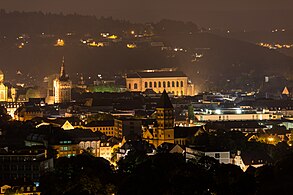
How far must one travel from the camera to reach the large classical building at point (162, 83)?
86375 mm

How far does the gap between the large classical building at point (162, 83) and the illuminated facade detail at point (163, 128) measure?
37.9m

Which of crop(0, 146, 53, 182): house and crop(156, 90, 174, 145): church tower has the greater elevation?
crop(156, 90, 174, 145): church tower

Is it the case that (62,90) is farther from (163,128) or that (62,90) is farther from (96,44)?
(96,44)

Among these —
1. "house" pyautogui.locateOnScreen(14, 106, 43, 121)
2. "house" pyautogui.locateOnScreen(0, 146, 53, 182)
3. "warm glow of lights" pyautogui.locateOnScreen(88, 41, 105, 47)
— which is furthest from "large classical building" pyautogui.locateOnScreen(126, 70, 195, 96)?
"house" pyautogui.locateOnScreen(0, 146, 53, 182)

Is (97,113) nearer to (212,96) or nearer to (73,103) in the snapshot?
(73,103)

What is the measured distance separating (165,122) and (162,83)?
131ft

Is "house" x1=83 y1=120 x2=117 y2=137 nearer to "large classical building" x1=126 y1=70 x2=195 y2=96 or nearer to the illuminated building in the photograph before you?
the illuminated building

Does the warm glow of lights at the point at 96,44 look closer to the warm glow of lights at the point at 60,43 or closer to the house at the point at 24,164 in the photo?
the warm glow of lights at the point at 60,43

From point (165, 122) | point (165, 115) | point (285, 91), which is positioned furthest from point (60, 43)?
point (165, 122)

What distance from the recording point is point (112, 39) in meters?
120

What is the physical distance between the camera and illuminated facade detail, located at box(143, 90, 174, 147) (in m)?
46.6

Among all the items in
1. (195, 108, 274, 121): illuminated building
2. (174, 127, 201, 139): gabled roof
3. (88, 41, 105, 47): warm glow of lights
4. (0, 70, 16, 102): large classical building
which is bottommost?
(174, 127, 201, 139): gabled roof

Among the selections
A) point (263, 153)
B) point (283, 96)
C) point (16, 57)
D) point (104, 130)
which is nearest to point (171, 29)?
point (16, 57)

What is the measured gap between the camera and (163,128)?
→ 153ft
